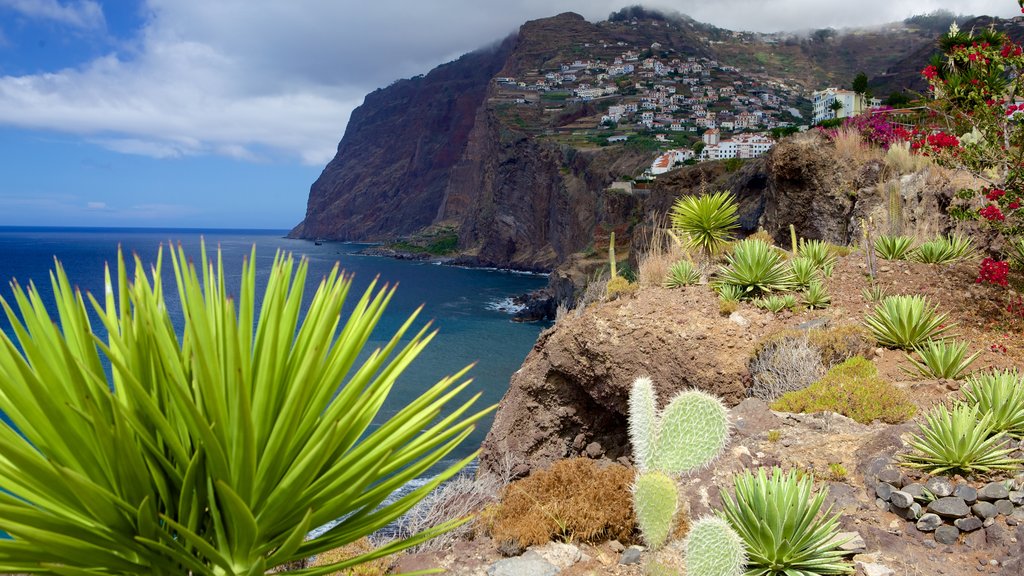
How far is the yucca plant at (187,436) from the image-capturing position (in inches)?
64.7

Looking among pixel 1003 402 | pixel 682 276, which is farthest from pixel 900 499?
pixel 682 276

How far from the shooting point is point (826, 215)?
14.3 meters

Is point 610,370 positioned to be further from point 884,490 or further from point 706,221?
point 884,490

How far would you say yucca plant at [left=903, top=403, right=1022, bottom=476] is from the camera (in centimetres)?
383

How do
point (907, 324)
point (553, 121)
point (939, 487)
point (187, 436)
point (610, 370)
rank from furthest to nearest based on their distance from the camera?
point (553, 121) → point (610, 370) → point (907, 324) → point (939, 487) → point (187, 436)

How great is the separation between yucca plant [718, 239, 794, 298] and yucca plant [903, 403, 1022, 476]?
421 centimetres

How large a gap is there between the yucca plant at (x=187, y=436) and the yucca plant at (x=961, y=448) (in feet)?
11.2

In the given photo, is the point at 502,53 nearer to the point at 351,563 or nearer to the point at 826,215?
the point at 826,215

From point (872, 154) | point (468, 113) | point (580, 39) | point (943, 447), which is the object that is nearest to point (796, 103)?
point (580, 39)

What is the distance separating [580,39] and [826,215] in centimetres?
12927

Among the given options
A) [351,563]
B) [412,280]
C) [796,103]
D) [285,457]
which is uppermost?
[796,103]

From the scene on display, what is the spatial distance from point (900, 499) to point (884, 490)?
0.13 meters

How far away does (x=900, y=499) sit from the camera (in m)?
3.86

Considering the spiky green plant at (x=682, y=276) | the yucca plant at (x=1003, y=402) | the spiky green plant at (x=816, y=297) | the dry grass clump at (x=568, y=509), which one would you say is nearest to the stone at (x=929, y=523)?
the yucca plant at (x=1003, y=402)
